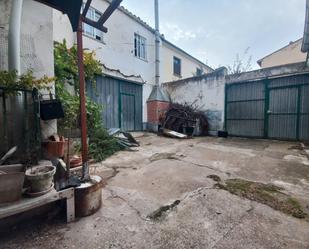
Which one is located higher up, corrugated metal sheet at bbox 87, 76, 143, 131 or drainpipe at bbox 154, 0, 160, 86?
drainpipe at bbox 154, 0, 160, 86

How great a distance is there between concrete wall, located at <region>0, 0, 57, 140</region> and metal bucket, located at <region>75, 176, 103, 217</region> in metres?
1.46

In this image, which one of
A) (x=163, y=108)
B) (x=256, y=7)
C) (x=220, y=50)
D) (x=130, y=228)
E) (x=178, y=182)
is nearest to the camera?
(x=130, y=228)

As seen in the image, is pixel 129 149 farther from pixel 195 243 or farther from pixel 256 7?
pixel 256 7

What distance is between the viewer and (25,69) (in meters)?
2.77

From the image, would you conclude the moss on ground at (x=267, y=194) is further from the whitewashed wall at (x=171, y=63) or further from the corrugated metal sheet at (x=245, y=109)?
the whitewashed wall at (x=171, y=63)

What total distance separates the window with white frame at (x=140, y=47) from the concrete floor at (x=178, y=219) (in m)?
6.71

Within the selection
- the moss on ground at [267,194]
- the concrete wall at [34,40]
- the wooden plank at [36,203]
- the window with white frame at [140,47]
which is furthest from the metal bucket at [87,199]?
the window with white frame at [140,47]

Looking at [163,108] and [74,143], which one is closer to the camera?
[74,143]

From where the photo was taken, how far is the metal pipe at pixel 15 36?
8.24 feet

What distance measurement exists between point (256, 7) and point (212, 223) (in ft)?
30.9

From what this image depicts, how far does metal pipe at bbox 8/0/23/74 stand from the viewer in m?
2.51

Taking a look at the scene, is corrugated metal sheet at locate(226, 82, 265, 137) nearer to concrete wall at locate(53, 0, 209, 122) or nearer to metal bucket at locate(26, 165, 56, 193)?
concrete wall at locate(53, 0, 209, 122)

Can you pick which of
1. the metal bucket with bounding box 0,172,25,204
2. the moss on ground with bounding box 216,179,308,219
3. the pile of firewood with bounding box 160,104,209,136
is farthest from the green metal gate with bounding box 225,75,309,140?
the metal bucket with bounding box 0,172,25,204

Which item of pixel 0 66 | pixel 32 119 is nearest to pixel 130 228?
pixel 32 119
